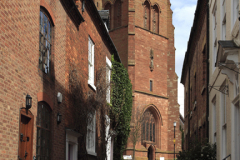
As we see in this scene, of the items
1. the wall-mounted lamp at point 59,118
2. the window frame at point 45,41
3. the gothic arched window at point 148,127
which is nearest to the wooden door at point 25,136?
the window frame at point 45,41

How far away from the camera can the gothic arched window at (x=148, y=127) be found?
46.8 meters

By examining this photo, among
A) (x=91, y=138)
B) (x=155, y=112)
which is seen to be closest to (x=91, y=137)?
(x=91, y=138)

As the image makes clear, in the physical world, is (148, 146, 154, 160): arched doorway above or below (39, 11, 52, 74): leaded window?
below

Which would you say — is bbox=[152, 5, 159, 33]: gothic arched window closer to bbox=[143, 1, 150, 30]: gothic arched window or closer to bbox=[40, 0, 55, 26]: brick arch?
bbox=[143, 1, 150, 30]: gothic arched window

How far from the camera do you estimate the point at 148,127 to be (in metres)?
47.5

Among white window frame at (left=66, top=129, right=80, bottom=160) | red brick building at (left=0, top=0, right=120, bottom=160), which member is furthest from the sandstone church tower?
white window frame at (left=66, top=129, right=80, bottom=160)

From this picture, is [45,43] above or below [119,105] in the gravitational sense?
above

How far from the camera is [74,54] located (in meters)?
13.7

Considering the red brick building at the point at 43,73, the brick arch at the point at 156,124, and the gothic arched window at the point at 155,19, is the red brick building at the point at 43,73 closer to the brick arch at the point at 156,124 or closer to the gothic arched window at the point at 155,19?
the brick arch at the point at 156,124

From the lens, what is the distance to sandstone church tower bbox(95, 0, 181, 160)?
45.2 meters

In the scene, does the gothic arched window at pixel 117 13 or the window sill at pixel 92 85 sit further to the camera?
the gothic arched window at pixel 117 13

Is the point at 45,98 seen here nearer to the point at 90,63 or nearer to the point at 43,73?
the point at 43,73

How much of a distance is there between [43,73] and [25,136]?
80.4 inches

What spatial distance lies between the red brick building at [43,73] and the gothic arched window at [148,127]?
3025cm
